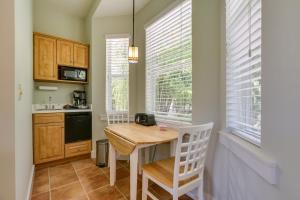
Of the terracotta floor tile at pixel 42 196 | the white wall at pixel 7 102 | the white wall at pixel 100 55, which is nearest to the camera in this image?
the white wall at pixel 7 102

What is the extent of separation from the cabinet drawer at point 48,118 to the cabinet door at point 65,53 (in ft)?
3.38

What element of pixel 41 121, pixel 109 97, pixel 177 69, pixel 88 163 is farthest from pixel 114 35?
pixel 88 163

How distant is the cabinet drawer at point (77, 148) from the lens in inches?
120

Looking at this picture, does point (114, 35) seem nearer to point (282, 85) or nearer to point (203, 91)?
point (203, 91)

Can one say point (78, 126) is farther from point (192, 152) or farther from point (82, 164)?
point (192, 152)

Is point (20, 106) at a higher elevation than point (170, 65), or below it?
below

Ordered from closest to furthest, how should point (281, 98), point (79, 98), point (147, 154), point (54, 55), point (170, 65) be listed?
point (281, 98)
point (170, 65)
point (147, 154)
point (54, 55)
point (79, 98)

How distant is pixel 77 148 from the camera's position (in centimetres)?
314

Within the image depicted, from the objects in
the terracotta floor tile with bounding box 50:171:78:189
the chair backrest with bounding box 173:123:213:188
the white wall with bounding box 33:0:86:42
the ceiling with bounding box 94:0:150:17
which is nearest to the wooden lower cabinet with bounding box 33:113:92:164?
the terracotta floor tile with bounding box 50:171:78:189

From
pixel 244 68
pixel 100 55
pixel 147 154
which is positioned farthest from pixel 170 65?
pixel 100 55

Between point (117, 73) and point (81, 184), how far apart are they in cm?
209

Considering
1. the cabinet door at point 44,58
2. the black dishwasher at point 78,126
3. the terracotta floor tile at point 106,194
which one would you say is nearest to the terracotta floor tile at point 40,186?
the terracotta floor tile at point 106,194

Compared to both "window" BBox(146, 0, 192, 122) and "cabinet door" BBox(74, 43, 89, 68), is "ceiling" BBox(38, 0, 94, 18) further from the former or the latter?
"window" BBox(146, 0, 192, 122)

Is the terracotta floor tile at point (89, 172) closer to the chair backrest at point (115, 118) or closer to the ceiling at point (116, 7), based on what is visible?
the chair backrest at point (115, 118)
